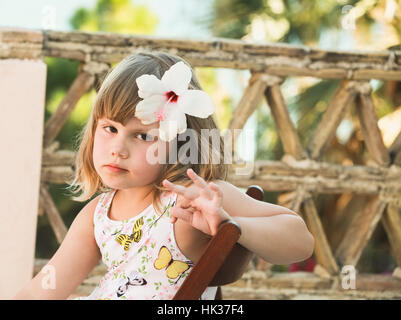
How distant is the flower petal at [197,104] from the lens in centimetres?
121

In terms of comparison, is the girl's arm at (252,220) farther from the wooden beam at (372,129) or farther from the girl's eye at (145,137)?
the wooden beam at (372,129)

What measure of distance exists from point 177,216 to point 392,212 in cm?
210

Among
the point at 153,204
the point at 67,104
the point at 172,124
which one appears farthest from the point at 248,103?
the point at 172,124

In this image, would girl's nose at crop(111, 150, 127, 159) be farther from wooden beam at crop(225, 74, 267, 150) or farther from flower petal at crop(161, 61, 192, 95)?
wooden beam at crop(225, 74, 267, 150)

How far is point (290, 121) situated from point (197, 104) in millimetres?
1702

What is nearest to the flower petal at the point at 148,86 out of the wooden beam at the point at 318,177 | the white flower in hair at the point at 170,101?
the white flower in hair at the point at 170,101

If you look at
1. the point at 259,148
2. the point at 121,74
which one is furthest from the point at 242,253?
the point at 259,148

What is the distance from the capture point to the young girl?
45.7 inches

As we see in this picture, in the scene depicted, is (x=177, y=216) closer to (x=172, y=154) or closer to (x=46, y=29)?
(x=172, y=154)

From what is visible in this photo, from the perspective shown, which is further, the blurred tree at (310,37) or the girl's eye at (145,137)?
the blurred tree at (310,37)

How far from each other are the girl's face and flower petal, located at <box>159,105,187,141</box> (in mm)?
40

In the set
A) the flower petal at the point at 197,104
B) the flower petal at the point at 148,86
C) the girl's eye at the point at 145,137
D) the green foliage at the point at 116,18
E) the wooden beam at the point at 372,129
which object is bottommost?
the girl's eye at the point at 145,137

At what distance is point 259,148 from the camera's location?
8.44 m

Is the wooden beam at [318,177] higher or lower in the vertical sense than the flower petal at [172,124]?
higher
